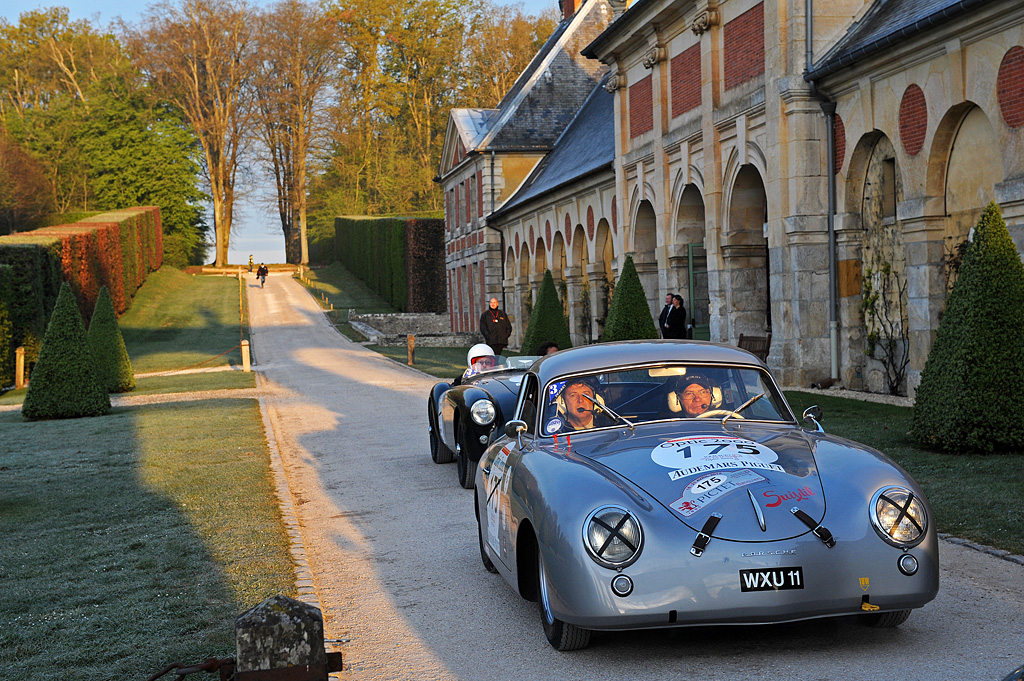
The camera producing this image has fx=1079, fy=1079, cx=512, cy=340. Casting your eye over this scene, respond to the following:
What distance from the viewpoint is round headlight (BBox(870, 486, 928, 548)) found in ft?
15.6

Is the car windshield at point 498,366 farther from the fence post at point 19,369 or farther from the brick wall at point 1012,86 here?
the fence post at point 19,369

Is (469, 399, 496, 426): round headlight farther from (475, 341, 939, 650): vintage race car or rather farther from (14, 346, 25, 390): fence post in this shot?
(14, 346, 25, 390): fence post

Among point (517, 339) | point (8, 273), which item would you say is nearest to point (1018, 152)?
point (8, 273)

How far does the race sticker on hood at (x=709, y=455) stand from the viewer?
506 cm

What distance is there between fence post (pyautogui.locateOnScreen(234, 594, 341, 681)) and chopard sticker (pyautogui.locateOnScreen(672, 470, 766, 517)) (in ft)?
6.01

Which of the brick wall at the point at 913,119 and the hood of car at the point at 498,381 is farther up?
the brick wall at the point at 913,119

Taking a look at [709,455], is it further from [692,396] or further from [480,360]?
[480,360]

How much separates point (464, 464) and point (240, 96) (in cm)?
6623

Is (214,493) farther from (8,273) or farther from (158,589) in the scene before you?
(8,273)

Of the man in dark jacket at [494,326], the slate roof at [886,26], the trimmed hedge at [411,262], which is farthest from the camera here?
the trimmed hedge at [411,262]

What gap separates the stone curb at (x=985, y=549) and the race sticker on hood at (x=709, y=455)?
6.91ft

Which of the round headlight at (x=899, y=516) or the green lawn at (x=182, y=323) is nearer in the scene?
the round headlight at (x=899, y=516)

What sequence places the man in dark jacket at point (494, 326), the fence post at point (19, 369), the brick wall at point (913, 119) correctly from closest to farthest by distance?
the brick wall at point (913, 119), the man in dark jacket at point (494, 326), the fence post at point (19, 369)

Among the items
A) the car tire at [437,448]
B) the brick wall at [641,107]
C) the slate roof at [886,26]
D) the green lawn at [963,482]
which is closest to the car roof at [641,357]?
the green lawn at [963,482]
